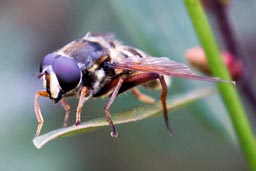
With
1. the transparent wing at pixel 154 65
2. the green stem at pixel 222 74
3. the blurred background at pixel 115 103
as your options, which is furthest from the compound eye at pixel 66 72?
the blurred background at pixel 115 103

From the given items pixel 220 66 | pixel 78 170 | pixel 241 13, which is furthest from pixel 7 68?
pixel 220 66

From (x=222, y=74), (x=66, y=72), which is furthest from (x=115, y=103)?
(x=222, y=74)

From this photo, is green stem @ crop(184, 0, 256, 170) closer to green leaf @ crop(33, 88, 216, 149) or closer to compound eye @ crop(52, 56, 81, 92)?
green leaf @ crop(33, 88, 216, 149)

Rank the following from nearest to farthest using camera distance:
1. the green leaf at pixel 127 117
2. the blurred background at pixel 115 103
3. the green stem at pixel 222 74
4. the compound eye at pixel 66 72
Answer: the green leaf at pixel 127 117
the green stem at pixel 222 74
the compound eye at pixel 66 72
the blurred background at pixel 115 103

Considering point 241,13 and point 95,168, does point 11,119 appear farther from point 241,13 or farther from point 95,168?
point 241,13

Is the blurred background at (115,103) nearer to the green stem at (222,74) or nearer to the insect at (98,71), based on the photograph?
the insect at (98,71)

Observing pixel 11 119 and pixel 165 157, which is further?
pixel 165 157

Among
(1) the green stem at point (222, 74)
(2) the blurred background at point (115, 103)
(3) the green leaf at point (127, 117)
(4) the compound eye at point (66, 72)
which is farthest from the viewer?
(2) the blurred background at point (115, 103)
